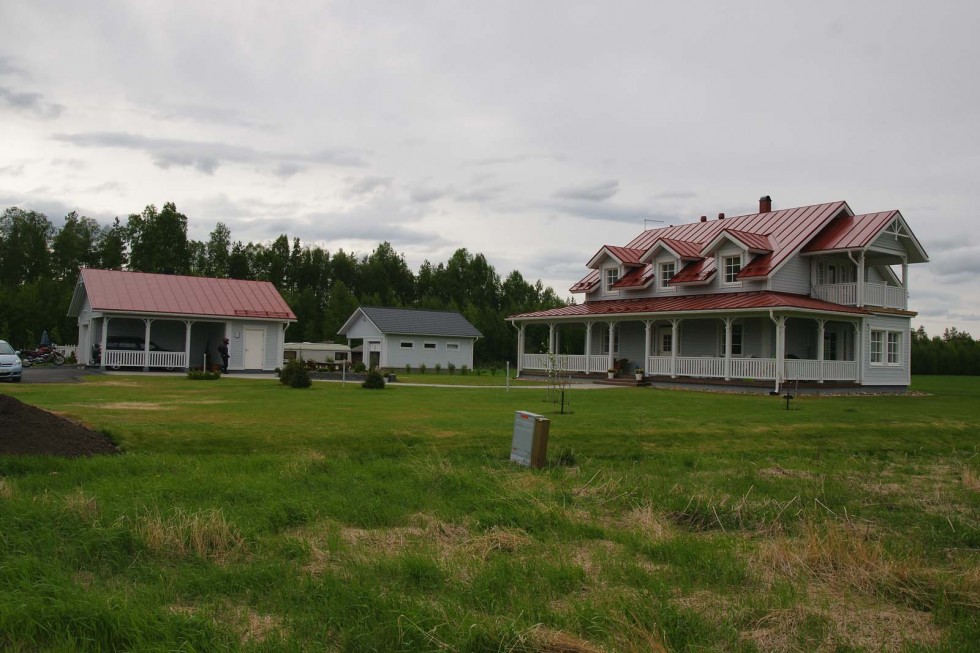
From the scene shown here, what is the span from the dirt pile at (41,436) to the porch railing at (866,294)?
26390mm

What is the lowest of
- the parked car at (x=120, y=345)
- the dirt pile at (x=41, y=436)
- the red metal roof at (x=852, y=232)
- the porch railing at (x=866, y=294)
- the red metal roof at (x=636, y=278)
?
the dirt pile at (x=41, y=436)

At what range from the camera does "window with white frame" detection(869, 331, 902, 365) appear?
31.5 m

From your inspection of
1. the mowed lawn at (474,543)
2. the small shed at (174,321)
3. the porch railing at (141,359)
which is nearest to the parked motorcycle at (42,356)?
the small shed at (174,321)

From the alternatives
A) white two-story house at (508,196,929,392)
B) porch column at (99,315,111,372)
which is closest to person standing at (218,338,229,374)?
porch column at (99,315,111,372)

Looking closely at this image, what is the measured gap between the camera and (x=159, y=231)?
69.1m

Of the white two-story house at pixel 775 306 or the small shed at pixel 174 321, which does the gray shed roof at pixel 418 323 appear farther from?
the white two-story house at pixel 775 306

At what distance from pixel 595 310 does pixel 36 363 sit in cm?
2746

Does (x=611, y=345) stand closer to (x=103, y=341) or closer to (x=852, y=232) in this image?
(x=852, y=232)

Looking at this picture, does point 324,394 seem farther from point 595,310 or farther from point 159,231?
point 159,231

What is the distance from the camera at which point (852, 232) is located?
101 ft

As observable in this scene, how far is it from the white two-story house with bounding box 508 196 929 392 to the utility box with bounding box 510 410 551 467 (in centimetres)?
1739

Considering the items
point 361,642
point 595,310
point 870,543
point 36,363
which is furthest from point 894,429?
point 36,363

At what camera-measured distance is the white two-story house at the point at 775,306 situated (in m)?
28.8

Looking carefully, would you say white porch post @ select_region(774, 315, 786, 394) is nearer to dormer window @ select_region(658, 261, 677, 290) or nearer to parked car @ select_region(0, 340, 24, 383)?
dormer window @ select_region(658, 261, 677, 290)
